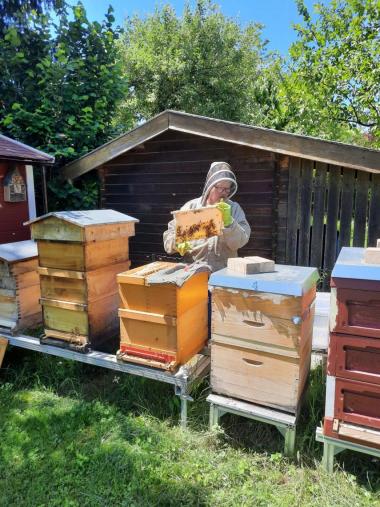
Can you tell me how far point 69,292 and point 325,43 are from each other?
1128cm

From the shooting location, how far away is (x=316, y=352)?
303 cm

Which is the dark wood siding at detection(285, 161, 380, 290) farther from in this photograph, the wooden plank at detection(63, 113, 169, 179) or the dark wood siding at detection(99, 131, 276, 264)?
the wooden plank at detection(63, 113, 169, 179)

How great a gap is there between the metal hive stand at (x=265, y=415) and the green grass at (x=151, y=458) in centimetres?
15

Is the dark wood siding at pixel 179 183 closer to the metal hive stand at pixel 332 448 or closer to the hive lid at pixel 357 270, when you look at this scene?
the hive lid at pixel 357 270

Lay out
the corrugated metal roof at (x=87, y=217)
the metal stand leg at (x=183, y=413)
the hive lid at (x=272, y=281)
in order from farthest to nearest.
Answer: the corrugated metal roof at (x=87, y=217)
the metal stand leg at (x=183, y=413)
the hive lid at (x=272, y=281)

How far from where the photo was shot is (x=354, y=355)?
2061 mm

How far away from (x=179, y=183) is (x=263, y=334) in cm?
329

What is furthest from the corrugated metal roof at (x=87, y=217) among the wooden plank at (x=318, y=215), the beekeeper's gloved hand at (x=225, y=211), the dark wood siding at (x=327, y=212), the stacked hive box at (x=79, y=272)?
the wooden plank at (x=318, y=215)

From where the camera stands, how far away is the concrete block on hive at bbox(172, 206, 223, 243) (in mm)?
2670

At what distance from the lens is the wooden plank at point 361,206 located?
13.2ft

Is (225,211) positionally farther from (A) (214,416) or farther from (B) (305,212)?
(B) (305,212)

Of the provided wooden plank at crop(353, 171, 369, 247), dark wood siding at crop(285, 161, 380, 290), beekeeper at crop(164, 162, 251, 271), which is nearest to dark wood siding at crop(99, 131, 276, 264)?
dark wood siding at crop(285, 161, 380, 290)

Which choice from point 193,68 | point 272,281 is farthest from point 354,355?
point 193,68

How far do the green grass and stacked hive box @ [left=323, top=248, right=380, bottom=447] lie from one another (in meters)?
0.42
